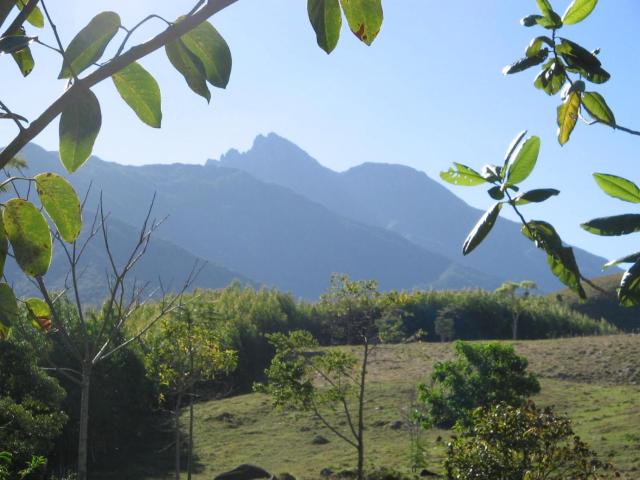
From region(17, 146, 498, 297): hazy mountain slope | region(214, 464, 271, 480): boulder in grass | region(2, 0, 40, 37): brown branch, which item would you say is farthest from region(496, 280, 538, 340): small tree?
region(17, 146, 498, 297): hazy mountain slope

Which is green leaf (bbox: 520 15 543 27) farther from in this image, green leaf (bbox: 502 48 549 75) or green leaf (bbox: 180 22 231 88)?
green leaf (bbox: 180 22 231 88)

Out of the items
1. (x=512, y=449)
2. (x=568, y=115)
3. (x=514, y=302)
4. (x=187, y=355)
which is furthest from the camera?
(x=514, y=302)

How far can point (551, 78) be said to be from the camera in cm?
86

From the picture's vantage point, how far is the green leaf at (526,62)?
30.6 inches

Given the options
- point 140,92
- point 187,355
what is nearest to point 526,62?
point 140,92

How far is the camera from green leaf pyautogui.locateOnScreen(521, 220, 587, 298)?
1.97 feet

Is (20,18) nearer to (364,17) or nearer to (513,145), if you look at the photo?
(364,17)

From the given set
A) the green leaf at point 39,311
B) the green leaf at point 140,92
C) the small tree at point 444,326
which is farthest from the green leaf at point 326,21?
the small tree at point 444,326

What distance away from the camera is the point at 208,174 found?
479 ft

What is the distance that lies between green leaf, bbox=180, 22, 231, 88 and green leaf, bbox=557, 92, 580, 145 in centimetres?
43

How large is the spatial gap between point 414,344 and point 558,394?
15.1ft

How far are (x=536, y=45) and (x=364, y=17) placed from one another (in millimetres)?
311

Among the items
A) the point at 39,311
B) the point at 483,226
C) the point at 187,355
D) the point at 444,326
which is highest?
the point at 483,226

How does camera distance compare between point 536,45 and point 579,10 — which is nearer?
point 579,10
